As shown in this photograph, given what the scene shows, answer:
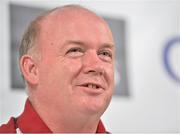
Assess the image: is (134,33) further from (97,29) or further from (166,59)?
(97,29)

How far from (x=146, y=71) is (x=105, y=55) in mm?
944

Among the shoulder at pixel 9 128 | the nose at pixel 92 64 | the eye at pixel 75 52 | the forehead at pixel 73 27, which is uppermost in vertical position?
the forehead at pixel 73 27

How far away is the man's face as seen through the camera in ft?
3.32

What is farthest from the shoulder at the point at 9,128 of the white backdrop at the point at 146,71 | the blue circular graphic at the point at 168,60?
the blue circular graphic at the point at 168,60

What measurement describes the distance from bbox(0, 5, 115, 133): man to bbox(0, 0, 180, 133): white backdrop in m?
0.75

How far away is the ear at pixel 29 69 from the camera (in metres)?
1.07

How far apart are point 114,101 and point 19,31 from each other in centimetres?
47

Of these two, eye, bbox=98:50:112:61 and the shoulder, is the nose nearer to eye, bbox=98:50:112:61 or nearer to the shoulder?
eye, bbox=98:50:112:61

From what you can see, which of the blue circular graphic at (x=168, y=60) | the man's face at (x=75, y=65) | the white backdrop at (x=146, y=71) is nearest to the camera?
the man's face at (x=75, y=65)

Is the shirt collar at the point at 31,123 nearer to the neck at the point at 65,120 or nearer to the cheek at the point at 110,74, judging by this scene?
the neck at the point at 65,120

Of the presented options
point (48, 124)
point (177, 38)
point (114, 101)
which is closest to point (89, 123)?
point (48, 124)

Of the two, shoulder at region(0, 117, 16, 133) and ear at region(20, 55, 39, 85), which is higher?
ear at region(20, 55, 39, 85)

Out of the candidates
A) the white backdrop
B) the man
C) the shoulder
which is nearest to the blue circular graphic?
the white backdrop

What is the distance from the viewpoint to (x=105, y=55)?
3.49ft
